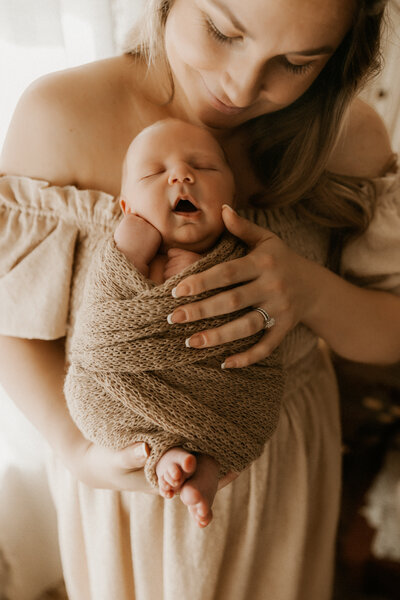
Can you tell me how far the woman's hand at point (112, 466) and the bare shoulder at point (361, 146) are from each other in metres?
0.65

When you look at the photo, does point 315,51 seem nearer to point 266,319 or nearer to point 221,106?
point 221,106

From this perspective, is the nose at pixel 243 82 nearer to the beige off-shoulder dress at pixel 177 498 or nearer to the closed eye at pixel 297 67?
the closed eye at pixel 297 67

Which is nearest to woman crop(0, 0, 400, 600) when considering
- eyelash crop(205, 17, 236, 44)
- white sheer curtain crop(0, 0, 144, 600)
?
eyelash crop(205, 17, 236, 44)

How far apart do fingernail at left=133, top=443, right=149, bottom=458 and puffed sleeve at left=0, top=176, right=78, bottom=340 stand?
0.96 feet

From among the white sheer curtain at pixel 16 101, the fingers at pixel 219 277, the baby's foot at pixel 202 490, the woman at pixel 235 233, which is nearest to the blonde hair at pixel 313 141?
the woman at pixel 235 233

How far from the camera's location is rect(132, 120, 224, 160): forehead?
67cm

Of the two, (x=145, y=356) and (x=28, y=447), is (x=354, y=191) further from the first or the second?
(x=28, y=447)

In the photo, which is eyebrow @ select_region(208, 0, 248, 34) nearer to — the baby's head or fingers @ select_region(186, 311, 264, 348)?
the baby's head

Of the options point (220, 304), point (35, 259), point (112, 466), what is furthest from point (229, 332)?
point (35, 259)

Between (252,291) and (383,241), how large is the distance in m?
0.36

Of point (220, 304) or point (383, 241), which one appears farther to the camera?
point (383, 241)

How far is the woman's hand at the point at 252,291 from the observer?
0.59 meters

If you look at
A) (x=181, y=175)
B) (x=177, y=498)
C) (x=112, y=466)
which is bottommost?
(x=177, y=498)

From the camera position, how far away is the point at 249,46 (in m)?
0.60
